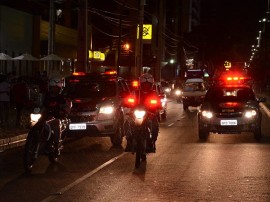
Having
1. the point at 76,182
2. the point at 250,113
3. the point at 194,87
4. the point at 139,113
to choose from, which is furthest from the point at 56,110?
the point at 194,87

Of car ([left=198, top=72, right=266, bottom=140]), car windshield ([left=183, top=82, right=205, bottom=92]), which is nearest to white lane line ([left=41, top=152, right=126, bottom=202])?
car ([left=198, top=72, right=266, bottom=140])

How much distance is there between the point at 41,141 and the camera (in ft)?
42.0

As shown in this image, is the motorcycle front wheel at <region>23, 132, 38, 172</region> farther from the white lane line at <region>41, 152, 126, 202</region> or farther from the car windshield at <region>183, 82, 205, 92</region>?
the car windshield at <region>183, 82, 205, 92</region>

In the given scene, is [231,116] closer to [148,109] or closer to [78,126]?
[78,126]

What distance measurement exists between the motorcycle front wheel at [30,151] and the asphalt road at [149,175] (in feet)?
0.67

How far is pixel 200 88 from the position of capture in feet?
126

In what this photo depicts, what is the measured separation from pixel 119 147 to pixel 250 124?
394cm

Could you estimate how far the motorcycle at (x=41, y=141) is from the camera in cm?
1237

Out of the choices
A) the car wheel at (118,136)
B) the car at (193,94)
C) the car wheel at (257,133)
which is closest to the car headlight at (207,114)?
the car wheel at (257,133)

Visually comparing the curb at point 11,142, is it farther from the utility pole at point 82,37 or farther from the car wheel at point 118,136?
the utility pole at point 82,37

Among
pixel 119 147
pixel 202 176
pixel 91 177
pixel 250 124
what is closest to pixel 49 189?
pixel 91 177

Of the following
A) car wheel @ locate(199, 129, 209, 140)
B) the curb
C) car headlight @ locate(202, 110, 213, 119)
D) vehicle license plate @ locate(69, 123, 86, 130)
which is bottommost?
the curb

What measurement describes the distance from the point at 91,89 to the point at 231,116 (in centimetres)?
404

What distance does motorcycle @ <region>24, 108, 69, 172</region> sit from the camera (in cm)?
1237
